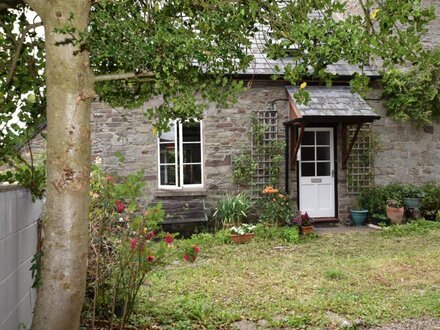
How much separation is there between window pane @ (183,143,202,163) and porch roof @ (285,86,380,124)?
2240 mm

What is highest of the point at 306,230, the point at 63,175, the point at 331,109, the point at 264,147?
the point at 331,109

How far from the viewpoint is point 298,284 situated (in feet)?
19.3

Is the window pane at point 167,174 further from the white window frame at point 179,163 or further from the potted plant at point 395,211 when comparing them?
the potted plant at point 395,211

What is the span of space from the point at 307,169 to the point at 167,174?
11.4 feet

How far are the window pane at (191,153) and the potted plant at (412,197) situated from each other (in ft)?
16.6

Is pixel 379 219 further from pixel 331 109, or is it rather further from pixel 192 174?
pixel 192 174

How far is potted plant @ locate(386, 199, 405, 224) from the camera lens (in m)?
10.3

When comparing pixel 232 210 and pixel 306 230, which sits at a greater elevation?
pixel 232 210

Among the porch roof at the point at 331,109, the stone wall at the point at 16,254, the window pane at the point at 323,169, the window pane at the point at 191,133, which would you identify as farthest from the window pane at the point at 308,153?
the stone wall at the point at 16,254

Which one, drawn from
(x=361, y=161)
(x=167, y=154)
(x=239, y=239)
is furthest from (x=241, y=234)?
(x=361, y=161)

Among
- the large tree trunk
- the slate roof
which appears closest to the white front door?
the slate roof

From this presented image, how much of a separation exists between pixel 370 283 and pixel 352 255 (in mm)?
1853

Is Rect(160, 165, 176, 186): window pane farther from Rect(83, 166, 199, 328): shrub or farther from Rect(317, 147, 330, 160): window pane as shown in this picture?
Rect(83, 166, 199, 328): shrub

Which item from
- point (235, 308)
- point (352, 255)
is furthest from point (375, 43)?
point (352, 255)
